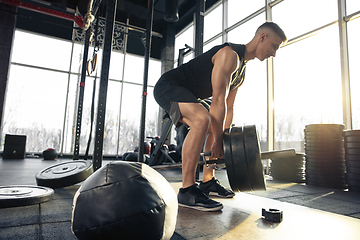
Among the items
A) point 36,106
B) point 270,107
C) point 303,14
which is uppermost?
point 303,14

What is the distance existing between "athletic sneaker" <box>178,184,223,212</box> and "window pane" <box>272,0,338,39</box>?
12.3 ft

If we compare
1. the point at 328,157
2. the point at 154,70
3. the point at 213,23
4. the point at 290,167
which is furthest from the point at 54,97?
the point at 328,157

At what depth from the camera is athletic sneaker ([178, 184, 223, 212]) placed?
1.33m

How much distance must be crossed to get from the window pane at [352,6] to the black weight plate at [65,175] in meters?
4.09

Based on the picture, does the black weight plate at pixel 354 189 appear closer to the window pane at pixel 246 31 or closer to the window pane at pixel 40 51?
the window pane at pixel 246 31

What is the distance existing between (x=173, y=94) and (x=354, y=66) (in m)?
3.14

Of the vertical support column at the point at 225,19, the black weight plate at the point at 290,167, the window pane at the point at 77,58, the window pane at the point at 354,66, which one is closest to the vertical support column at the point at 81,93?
the black weight plate at the point at 290,167

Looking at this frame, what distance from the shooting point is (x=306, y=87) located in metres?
4.01

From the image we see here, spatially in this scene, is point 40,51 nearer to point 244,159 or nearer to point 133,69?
point 133,69

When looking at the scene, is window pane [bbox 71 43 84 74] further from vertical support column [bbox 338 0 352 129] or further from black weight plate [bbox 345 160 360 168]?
black weight plate [bbox 345 160 360 168]

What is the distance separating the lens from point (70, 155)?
23.0 feet

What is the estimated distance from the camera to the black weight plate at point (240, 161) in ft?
4.09

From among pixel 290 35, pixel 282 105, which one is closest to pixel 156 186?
pixel 282 105

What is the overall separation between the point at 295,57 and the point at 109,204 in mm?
4398
